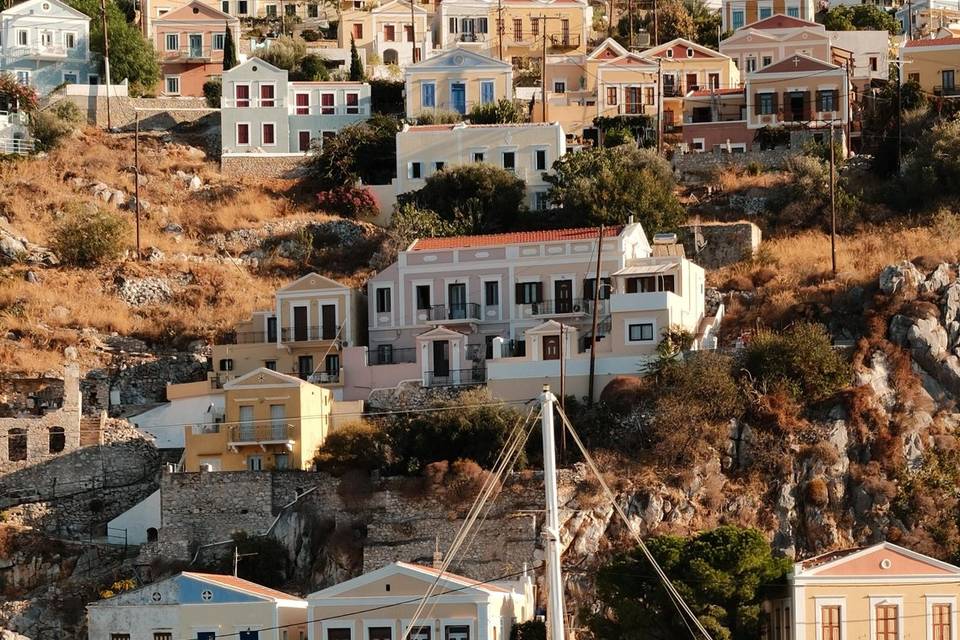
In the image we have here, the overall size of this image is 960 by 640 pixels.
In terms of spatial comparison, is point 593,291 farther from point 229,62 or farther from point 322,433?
point 229,62

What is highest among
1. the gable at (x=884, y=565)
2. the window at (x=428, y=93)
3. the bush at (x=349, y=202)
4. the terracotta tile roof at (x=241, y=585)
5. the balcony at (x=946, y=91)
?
the window at (x=428, y=93)

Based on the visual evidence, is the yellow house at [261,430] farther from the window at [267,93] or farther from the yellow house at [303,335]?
the window at [267,93]

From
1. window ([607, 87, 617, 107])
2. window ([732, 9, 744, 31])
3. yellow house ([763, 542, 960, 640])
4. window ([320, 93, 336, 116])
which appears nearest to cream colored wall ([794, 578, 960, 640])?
yellow house ([763, 542, 960, 640])

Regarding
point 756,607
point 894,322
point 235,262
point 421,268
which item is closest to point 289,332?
point 421,268

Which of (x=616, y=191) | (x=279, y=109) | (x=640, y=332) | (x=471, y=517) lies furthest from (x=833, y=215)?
(x=279, y=109)

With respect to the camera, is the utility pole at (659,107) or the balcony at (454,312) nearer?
the balcony at (454,312)

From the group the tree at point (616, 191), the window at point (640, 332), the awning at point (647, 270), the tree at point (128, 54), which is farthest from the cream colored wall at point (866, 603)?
the tree at point (128, 54)
